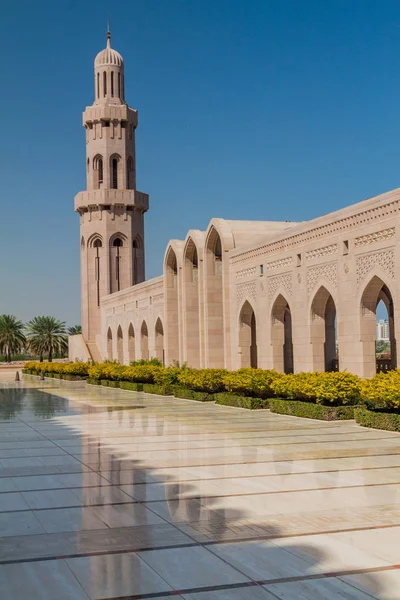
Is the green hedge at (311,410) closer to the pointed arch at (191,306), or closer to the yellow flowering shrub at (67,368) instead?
the pointed arch at (191,306)

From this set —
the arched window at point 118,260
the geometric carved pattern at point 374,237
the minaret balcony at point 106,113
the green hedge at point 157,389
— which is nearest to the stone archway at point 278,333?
the green hedge at point 157,389

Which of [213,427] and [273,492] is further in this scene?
[213,427]

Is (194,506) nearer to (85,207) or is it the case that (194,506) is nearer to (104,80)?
(85,207)

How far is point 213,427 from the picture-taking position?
15.1m

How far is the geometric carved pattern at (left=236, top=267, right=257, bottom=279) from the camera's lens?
24469mm

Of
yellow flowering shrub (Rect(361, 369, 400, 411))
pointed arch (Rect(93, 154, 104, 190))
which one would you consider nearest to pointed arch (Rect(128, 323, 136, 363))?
pointed arch (Rect(93, 154, 104, 190))

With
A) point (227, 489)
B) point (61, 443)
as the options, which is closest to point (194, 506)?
point (227, 489)

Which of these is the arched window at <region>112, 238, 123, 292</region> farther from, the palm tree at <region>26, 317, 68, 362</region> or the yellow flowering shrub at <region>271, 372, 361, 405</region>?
the yellow flowering shrub at <region>271, 372, 361, 405</region>

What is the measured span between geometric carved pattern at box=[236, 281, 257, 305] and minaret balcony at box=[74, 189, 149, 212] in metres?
24.0

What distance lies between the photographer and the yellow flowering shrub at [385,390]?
44.5 ft

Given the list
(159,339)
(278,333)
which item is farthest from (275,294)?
(159,339)

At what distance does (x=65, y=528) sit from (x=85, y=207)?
1681 inches

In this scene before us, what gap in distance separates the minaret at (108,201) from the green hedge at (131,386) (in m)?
17.7

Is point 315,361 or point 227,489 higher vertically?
point 315,361
